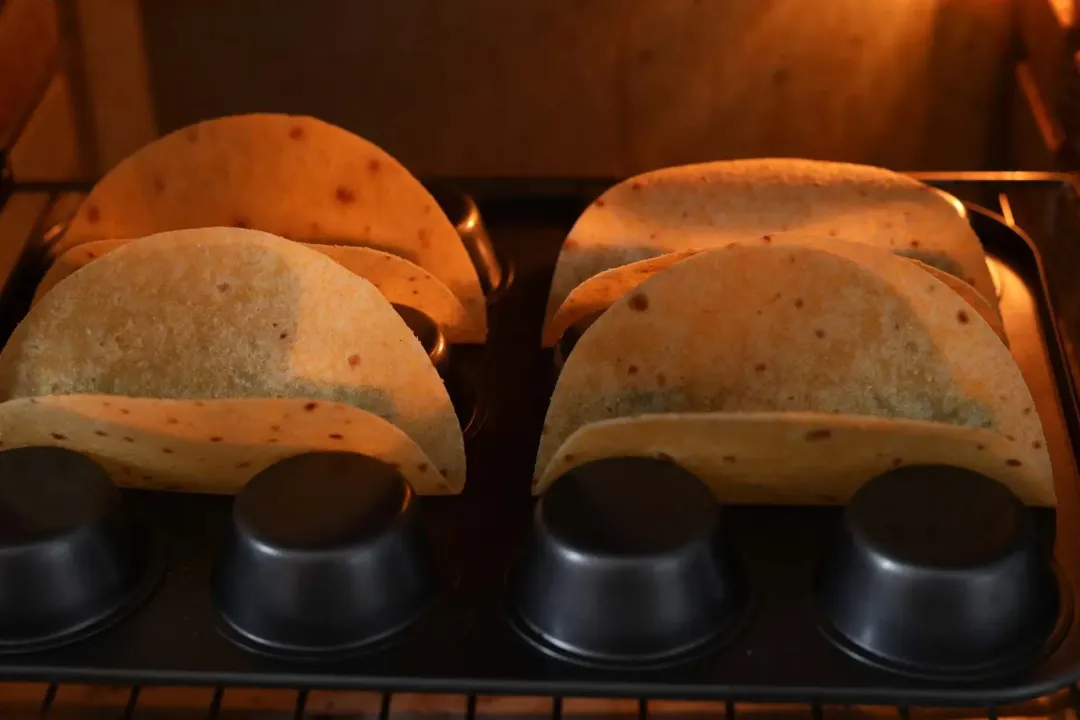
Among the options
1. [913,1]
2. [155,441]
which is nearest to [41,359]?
[155,441]

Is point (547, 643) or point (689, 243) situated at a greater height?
point (689, 243)

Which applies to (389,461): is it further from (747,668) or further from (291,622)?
(747,668)

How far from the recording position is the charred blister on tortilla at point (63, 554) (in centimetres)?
78

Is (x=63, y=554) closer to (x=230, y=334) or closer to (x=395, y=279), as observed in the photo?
(x=230, y=334)

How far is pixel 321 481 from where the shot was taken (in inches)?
32.1

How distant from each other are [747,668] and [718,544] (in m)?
0.08

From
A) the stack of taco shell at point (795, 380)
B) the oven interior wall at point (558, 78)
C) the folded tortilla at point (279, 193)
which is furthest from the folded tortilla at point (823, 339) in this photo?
the oven interior wall at point (558, 78)

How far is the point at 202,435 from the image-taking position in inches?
33.7

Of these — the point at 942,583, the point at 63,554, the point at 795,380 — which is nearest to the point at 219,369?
the point at 63,554

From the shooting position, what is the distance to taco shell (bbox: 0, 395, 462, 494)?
83cm

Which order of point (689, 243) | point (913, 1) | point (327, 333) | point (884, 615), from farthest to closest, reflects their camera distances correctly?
point (913, 1) → point (689, 243) → point (327, 333) → point (884, 615)

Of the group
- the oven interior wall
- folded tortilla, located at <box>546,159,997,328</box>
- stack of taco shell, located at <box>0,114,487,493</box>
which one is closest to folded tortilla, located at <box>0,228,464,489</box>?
stack of taco shell, located at <box>0,114,487,493</box>

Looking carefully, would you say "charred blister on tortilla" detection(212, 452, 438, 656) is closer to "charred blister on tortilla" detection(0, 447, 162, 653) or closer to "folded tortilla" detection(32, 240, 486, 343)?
"charred blister on tortilla" detection(0, 447, 162, 653)

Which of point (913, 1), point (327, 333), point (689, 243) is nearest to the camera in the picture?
point (327, 333)
